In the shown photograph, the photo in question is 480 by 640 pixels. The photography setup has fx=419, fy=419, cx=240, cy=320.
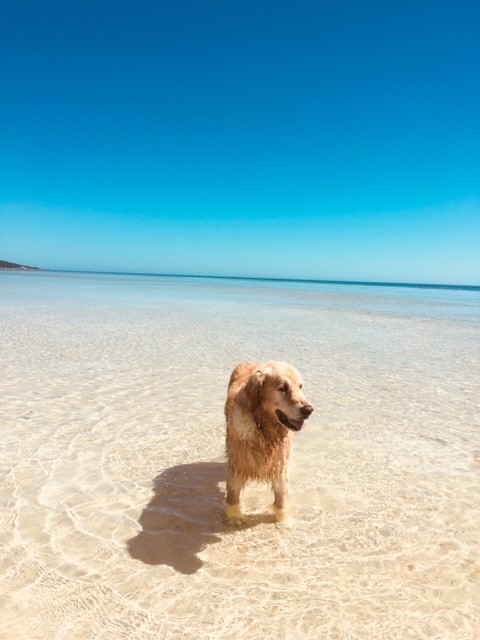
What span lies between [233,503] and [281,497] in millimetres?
470

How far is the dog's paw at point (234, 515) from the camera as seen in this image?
3979 millimetres

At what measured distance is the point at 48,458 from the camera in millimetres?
5223

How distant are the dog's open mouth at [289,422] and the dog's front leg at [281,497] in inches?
32.7

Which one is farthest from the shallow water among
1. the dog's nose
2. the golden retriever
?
the dog's nose

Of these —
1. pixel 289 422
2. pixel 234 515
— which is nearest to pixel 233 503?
pixel 234 515

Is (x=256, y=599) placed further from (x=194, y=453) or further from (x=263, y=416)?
(x=194, y=453)

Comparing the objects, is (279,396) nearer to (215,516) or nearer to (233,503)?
(233,503)

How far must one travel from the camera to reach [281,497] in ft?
13.4

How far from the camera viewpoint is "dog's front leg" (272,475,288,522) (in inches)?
159

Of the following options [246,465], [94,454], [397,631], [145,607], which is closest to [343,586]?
[397,631]

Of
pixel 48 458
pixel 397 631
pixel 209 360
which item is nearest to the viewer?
pixel 397 631

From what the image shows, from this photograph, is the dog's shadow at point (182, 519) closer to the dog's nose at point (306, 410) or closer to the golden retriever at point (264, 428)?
the golden retriever at point (264, 428)

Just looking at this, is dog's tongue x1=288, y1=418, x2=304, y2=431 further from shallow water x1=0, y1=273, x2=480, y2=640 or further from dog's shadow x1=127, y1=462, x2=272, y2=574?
dog's shadow x1=127, y1=462, x2=272, y2=574

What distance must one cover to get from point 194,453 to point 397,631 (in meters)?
3.31
